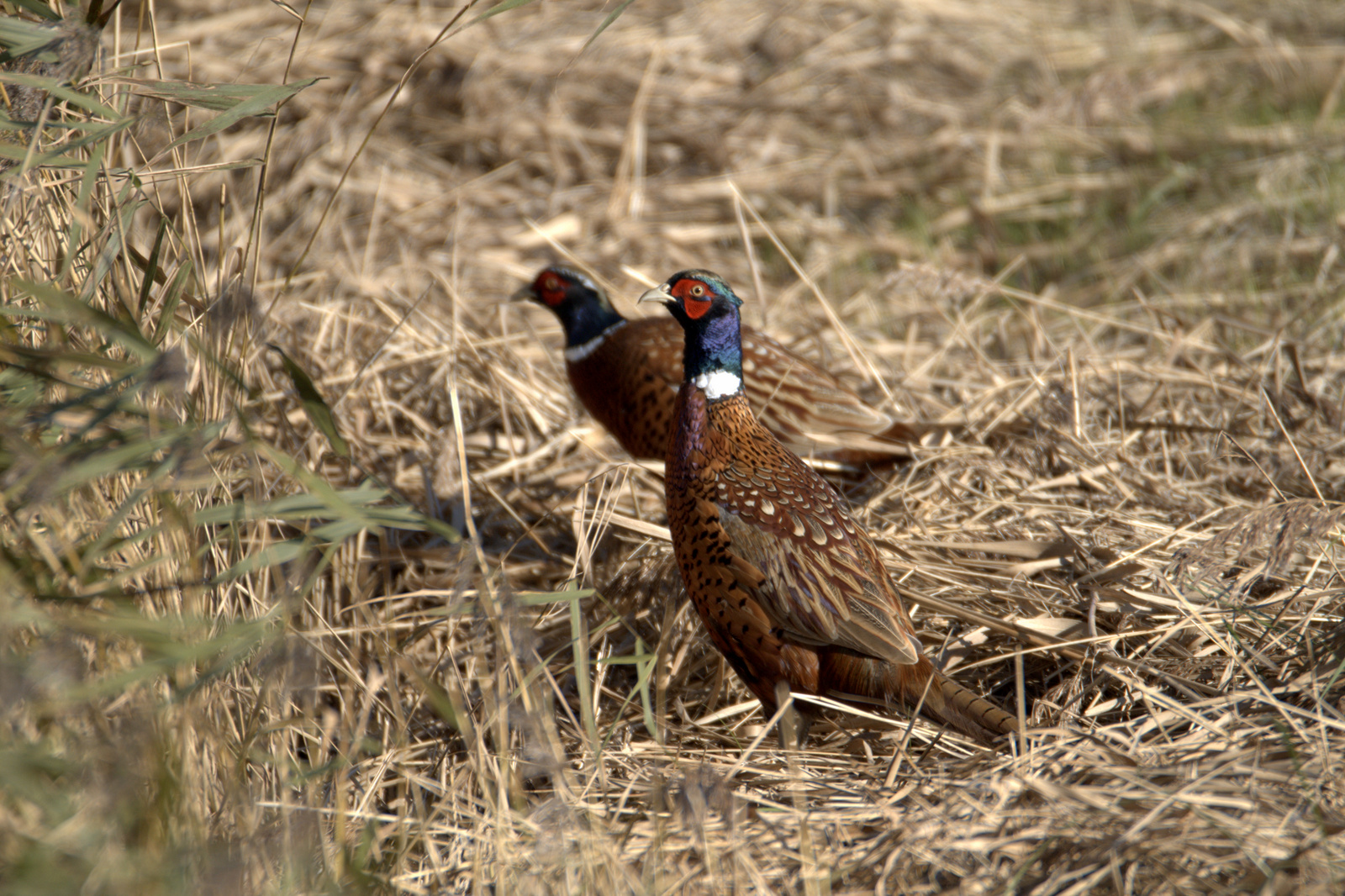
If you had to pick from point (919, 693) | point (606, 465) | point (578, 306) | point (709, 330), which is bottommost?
point (919, 693)

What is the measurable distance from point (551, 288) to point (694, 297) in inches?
55.3

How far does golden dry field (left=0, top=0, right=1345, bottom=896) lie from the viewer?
1.92 meters

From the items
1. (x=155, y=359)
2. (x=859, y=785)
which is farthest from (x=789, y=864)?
(x=155, y=359)

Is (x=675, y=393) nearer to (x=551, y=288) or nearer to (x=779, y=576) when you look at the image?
(x=551, y=288)

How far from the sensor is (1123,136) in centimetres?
602

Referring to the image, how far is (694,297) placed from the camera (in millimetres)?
2998

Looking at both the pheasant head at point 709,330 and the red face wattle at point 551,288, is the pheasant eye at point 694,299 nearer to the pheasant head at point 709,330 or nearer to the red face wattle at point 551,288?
the pheasant head at point 709,330

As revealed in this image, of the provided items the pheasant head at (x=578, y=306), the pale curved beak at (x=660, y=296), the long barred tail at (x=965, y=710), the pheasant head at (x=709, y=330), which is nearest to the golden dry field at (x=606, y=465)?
the long barred tail at (x=965, y=710)

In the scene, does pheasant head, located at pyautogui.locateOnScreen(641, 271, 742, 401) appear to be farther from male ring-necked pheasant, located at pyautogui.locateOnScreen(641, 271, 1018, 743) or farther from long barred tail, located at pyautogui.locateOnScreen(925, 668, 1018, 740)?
long barred tail, located at pyautogui.locateOnScreen(925, 668, 1018, 740)

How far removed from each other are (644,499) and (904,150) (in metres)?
3.48

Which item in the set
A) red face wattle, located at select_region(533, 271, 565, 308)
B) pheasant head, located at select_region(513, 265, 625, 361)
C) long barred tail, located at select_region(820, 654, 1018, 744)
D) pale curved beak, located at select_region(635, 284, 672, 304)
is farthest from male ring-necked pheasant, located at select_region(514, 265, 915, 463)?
long barred tail, located at select_region(820, 654, 1018, 744)

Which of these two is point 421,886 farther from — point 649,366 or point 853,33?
point 853,33

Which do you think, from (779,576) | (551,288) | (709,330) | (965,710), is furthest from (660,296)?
(965,710)

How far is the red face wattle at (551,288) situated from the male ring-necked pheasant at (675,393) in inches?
6.9
